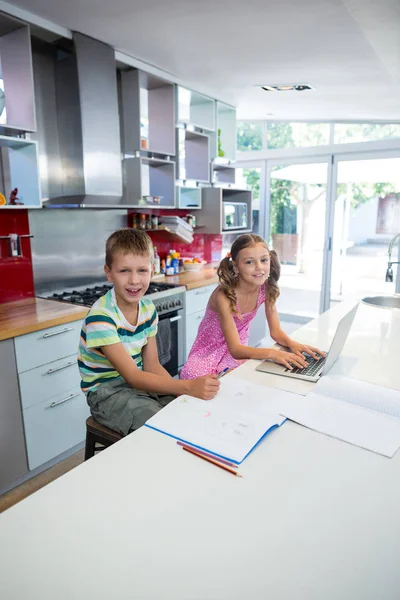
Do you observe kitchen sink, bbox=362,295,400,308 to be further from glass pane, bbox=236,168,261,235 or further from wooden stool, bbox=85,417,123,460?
glass pane, bbox=236,168,261,235

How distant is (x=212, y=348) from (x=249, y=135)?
3826 mm

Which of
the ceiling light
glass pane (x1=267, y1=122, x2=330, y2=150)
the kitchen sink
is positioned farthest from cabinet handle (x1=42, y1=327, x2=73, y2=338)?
glass pane (x1=267, y1=122, x2=330, y2=150)

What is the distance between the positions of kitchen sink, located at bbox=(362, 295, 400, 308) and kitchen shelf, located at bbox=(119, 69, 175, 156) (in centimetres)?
193

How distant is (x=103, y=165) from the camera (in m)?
2.76

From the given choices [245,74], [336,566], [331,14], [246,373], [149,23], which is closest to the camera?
[336,566]

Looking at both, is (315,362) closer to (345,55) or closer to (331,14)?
(331,14)

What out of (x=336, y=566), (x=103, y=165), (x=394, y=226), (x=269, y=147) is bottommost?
(x=336, y=566)

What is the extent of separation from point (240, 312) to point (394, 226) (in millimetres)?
3303

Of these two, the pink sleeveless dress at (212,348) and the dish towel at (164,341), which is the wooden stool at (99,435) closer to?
the pink sleeveless dress at (212,348)

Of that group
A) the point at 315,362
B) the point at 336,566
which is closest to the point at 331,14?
the point at 315,362

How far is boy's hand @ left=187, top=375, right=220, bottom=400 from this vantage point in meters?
1.28

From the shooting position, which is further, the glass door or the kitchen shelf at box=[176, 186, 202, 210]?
the glass door

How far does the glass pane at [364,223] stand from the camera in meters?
4.58

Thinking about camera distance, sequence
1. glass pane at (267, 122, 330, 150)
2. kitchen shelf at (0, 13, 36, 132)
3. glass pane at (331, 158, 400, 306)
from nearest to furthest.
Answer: kitchen shelf at (0, 13, 36, 132)
glass pane at (331, 158, 400, 306)
glass pane at (267, 122, 330, 150)
